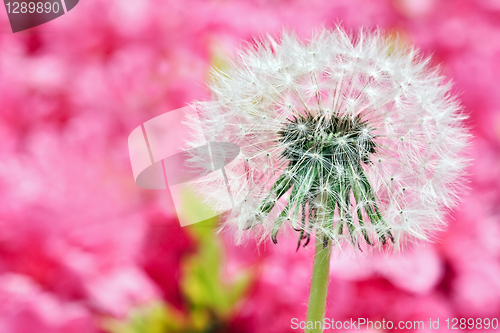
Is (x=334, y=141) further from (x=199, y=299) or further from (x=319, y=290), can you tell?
(x=199, y=299)

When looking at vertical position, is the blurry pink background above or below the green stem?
above

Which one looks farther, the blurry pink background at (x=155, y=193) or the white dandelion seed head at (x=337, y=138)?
the blurry pink background at (x=155, y=193)

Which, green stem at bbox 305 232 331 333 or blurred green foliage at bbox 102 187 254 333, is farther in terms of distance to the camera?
blurred green foliage at bbox 102 187 254 333

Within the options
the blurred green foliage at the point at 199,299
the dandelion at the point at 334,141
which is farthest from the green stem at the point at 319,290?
the blurred green foliage at the point at 199,299

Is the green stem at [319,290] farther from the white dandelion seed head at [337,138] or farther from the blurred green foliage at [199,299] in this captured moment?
the blurred green foliage at [199,299]

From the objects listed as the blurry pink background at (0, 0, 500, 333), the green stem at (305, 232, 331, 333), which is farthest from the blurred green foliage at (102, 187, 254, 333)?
the green stem at (305, 232, 331, 333)

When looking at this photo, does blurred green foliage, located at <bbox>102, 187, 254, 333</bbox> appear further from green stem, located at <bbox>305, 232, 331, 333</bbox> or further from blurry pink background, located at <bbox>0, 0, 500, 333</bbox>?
green stem, located at <bbox>305, 232, 331, 333</bbox>

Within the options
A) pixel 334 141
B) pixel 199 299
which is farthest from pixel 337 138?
pixel 199 299

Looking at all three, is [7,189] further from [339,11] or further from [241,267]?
[339,11]
